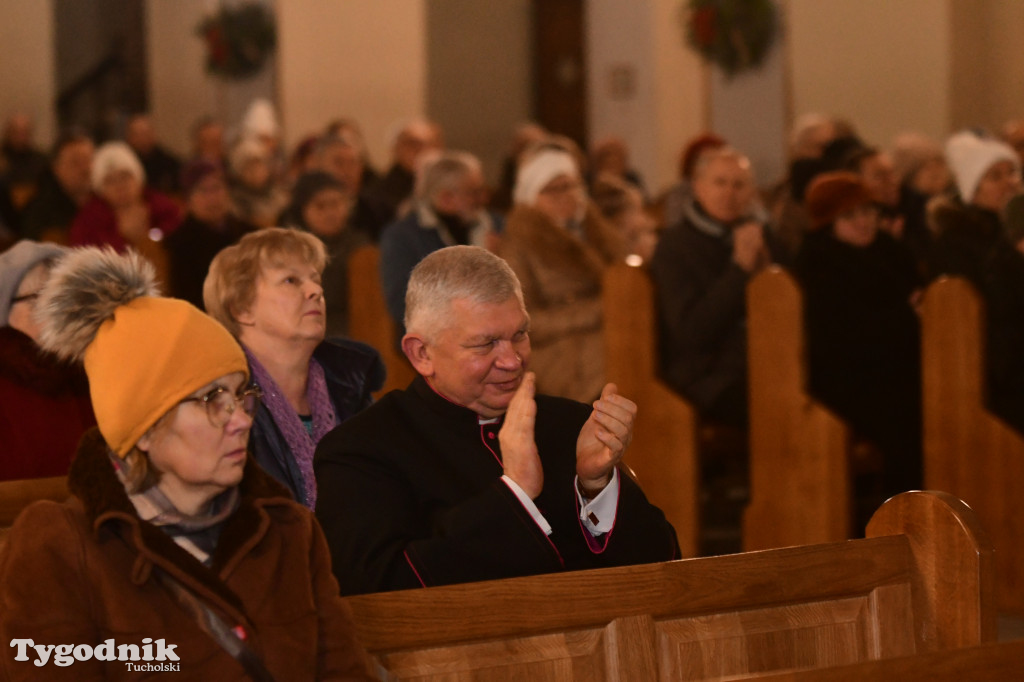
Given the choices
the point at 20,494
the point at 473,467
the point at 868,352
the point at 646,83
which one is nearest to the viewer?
the point at 473,467

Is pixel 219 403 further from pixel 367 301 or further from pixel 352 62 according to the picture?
pixel 352 62

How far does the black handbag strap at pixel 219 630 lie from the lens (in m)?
2.07

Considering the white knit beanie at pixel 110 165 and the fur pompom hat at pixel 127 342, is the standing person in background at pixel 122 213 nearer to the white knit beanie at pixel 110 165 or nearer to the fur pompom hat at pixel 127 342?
the white knit beanie at pixel 110 165

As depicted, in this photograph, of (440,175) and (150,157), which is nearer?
(440,175)

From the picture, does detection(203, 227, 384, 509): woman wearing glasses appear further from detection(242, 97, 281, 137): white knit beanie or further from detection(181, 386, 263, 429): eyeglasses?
detection(242, 97, 281, 137): white knit beanie

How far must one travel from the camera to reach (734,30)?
476 inches

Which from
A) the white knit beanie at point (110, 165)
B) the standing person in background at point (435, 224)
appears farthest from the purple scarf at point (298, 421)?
the white knit beanie at point (110, 165)

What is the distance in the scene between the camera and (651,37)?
506 inches

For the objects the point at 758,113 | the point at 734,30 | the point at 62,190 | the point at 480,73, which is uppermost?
the point at 734,30

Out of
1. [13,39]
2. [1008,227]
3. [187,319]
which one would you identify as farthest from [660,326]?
[13,39]

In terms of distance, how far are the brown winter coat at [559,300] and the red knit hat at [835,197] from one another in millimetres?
886

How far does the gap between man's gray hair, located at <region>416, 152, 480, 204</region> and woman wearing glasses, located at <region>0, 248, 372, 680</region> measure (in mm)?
3773

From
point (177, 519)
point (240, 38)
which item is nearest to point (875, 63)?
point (240, 38)

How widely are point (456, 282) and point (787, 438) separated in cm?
271
